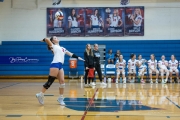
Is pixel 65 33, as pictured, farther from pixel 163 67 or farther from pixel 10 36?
pixel 163 67

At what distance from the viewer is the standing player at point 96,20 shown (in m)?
19.9

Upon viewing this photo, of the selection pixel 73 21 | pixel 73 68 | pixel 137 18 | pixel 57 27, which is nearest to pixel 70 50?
pixel 73 68

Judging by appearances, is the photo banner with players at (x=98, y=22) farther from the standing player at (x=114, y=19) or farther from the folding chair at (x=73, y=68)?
the folding chair at (x=73, y=68)

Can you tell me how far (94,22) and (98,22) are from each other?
0.26 meters

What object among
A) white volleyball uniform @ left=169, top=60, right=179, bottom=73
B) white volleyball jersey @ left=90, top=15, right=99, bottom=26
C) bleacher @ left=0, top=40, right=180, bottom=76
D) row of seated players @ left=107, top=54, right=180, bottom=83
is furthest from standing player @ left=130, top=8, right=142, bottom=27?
white volleyball uniform @ left=169, top=60, right=179, bottom=73

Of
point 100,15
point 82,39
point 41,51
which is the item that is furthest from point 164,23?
point 41,51

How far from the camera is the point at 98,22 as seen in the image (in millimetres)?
19953

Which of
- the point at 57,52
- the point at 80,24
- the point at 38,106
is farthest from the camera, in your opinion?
the point at 80,24

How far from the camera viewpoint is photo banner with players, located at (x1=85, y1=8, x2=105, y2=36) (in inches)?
784

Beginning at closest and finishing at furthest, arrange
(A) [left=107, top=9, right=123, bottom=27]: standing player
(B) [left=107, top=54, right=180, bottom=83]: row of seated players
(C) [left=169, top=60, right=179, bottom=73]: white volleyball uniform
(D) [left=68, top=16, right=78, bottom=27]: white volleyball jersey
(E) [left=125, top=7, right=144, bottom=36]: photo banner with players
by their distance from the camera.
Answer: (B) [left=107, top=54, right=180, bottom=83]: row of seated players, (C) [left=169, top=60, right=179, bottom=73]: white volleyball uniform, (E) [left=125, top=7, right=144, bottom=36]: photo banner with players, (A) [left=107, top=9, right=123, bottom=27]: standing player, (D) [left=68, top=16, right=78, bottom=27]: white volleyball jersey

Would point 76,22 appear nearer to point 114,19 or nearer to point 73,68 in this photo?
point 114,19

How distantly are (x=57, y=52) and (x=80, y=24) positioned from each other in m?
13.0

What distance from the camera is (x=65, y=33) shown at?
20.0 meters

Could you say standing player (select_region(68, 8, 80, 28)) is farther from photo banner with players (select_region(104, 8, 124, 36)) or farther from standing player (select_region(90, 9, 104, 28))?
photo banner with players (select_region(104, 8, 124, 36))
